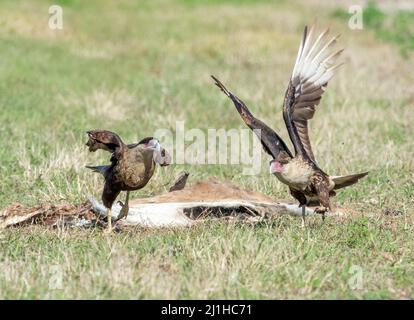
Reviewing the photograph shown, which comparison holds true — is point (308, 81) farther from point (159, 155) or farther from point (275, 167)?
point (159, 155)

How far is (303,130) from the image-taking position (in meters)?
8.07

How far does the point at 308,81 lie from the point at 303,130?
51 cm

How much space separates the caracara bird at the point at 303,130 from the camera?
7355 mm

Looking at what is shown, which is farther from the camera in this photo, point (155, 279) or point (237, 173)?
point (237, 173)

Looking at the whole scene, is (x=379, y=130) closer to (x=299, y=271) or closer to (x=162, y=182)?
(x=162, y=182)

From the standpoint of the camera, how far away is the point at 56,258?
6500mm

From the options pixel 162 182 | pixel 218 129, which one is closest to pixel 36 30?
pixel 218 129

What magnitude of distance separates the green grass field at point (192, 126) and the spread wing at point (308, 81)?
90 cm

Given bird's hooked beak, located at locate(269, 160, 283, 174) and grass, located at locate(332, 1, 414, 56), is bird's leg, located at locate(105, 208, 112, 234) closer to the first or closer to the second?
bird's hooked beak, located at locate(269, 160, 283, 174)

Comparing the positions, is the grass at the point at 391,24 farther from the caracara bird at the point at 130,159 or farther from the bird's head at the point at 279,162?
the caracara bird at the point at 130,159

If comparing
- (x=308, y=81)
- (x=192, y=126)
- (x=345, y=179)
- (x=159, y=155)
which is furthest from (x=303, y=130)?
(x=192, y=126)

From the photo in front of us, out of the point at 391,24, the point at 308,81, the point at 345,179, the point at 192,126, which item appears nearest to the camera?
the point at 345,179

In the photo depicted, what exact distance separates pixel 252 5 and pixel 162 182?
2022 cm
